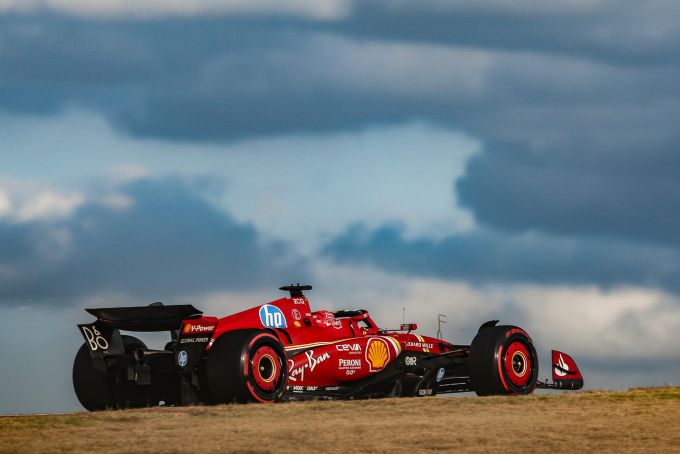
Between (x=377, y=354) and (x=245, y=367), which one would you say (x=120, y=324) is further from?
(x=377, y=354)

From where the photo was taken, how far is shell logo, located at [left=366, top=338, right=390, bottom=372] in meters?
23.1

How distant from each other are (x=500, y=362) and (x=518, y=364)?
0.90 metres

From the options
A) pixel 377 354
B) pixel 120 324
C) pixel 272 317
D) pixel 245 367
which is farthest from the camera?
pixel 377 354

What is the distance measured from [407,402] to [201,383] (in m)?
3.86

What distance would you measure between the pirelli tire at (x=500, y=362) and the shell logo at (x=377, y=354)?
6.16 ft

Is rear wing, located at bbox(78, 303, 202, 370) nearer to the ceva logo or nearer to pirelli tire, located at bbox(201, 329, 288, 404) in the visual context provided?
pirelli tire, located at bbox(201, 329, 288, 404)

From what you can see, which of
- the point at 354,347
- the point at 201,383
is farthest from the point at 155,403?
the point at 354,347

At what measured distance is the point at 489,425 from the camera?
18.2 m

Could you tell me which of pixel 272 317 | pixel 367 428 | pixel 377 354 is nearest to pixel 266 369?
pixel 272 317

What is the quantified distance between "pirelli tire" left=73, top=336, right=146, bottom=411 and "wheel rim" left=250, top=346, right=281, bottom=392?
350 cm

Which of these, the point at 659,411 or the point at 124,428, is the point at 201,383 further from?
the point at 659,411

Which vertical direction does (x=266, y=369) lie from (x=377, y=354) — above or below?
below

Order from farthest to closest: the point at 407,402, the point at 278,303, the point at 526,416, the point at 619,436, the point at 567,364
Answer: the point at 567,364
the point at 278,303
the point at 407,402
the point at 526,416
the point at 619,436

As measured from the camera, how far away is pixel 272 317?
22188 millimetres
